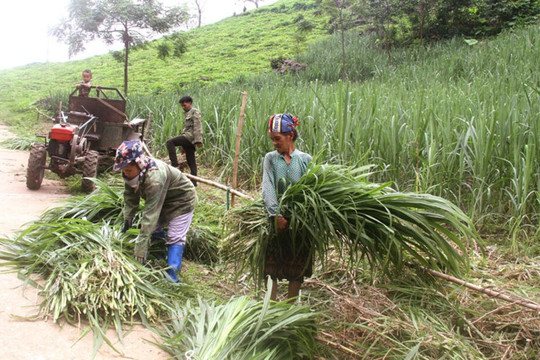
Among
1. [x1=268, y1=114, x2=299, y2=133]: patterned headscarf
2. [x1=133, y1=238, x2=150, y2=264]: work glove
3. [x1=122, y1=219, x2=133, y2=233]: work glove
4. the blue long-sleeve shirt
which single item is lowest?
[x1=133, y1=238, x2=150, y2=264]: work glove

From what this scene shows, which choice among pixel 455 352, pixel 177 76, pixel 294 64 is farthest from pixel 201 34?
pixel 455 352

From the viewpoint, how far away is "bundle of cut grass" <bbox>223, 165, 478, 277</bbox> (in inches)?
92.5

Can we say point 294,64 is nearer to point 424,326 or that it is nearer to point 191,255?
point 191,255

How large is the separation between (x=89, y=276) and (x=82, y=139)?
3840mm

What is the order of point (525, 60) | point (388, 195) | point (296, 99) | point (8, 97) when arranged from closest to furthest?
point (388, 195) < point (296, 99) < point (525, 60) < point (8, 97)

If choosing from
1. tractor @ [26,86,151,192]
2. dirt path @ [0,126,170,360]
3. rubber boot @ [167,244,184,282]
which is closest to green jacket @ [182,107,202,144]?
tractor @ [26,86,151,192]

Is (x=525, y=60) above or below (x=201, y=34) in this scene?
below

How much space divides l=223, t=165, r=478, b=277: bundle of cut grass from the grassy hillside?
12707mm

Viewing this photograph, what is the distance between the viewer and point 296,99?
617 cm

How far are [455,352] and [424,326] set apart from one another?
0.21m

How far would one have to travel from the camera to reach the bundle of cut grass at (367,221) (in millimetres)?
2350

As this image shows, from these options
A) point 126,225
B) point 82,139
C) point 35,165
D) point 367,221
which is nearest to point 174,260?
point 126,225

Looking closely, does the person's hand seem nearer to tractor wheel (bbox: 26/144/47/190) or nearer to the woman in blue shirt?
the woman in blue shirt

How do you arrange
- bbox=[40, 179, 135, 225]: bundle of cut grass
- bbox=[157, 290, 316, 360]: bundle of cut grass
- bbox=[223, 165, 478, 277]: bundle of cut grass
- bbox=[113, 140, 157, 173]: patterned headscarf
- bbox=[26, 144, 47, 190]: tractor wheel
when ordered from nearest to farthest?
1. bbox=[157, 290, 316, 360]: bundle of cut grass
2. bbox=[223, 165, 478, 277]: bundle of cut grass
3. bbox=[113, 140, 157, 173]: patterned headscarf
4. bbox=[40, 179, 135, 225]: bundle of cut grass
5. bbox=[26, 144, 47, 190]: tractor wheel
